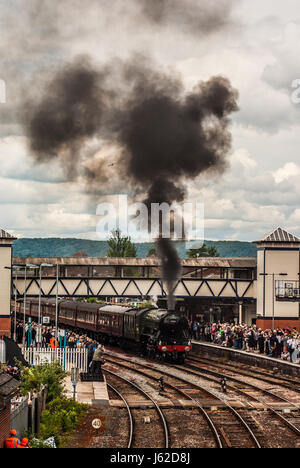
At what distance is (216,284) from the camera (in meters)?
49.8

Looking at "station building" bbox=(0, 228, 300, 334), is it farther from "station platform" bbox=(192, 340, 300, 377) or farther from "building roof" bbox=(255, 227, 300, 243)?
"station platform" bbox=(192, 340, 300, 377)

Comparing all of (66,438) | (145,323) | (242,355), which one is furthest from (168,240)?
(66,438)

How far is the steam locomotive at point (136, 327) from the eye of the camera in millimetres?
33375

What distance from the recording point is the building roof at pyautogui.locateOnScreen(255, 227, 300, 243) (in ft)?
152

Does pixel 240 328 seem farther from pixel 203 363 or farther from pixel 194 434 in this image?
pixel 194 434

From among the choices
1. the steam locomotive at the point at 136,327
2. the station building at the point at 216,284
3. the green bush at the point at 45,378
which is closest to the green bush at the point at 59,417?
the green bush at the point at 45,378

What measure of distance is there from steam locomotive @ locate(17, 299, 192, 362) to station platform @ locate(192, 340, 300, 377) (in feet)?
5.80

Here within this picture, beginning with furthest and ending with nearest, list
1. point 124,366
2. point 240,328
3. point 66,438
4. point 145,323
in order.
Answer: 1. point 240,328
2. point 145,323
3. point 124,366
4. point 66,438

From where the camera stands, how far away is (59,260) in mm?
49438

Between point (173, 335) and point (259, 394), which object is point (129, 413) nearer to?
point (259, 394)

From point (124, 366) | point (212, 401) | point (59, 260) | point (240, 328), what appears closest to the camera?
point (212, 401)

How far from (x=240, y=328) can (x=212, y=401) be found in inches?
626

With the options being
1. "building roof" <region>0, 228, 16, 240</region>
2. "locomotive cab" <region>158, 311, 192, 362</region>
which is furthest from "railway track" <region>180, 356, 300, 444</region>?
"building roof" <region>0, 228, 16, 240</region>

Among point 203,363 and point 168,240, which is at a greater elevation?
point 168,240
